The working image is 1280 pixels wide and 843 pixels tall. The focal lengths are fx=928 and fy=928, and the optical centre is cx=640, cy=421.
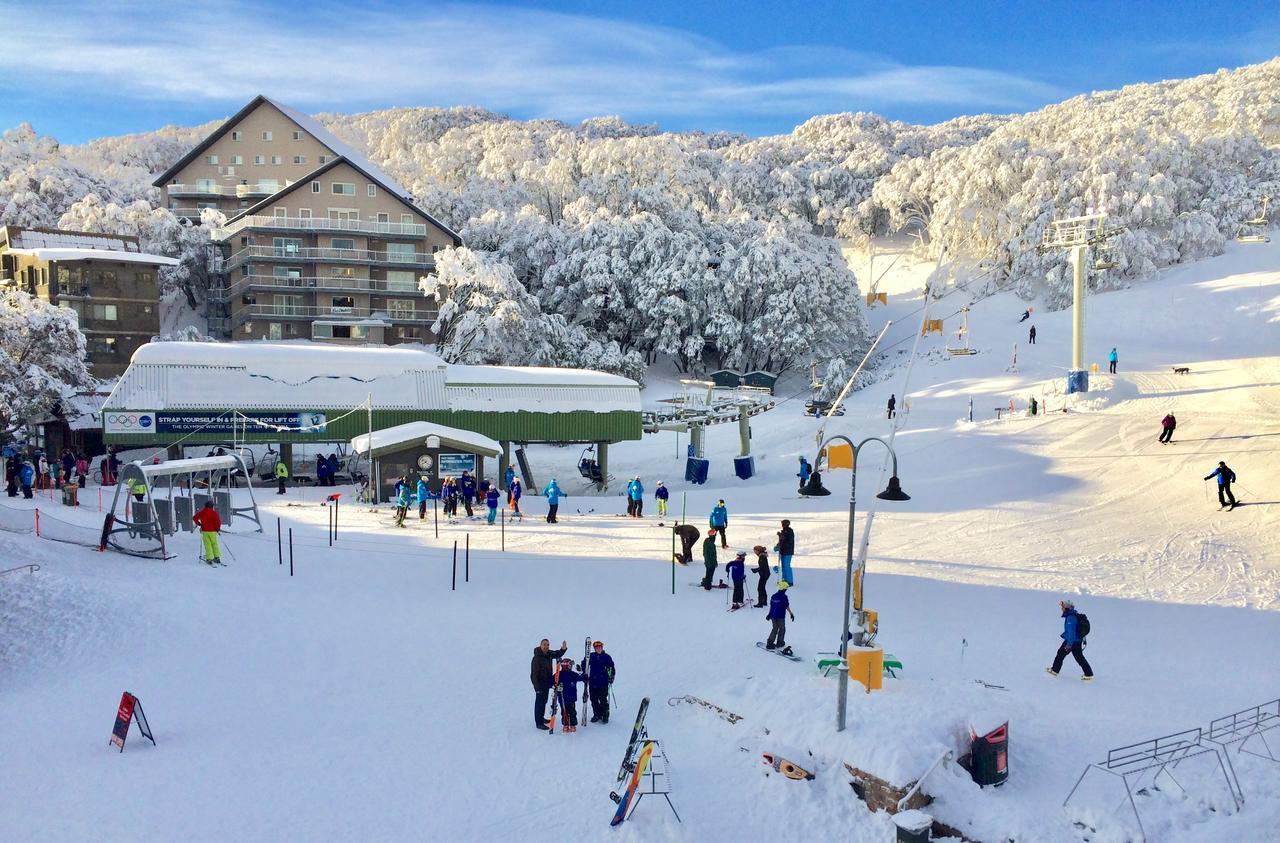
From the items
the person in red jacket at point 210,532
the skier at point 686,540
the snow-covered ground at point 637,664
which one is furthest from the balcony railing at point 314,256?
the skier at point 686,540

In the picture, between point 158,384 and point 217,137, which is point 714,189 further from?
point 158,384

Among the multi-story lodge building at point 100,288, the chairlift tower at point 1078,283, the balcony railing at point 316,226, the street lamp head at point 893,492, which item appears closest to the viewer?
the street lamp head at point 893,492

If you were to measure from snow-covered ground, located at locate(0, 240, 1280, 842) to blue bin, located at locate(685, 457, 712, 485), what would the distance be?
4.47 m

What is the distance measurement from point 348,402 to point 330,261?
84.1 feet

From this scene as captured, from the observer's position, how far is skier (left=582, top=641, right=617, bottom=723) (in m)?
13.1

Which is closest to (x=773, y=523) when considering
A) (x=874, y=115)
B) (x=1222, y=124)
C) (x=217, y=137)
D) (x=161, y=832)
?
(x=161, y=832)

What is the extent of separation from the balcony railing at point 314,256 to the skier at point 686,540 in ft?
138

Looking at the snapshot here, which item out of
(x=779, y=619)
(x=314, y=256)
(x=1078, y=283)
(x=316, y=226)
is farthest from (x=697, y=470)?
(x=316, y=226)

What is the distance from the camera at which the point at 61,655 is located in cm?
1497

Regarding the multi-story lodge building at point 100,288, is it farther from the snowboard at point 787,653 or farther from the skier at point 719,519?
the snowboard at point 787,653

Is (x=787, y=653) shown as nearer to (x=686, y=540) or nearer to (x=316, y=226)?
(x=686, y=540)

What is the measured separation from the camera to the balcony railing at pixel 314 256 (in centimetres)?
5694

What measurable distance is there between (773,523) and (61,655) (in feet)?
56.6

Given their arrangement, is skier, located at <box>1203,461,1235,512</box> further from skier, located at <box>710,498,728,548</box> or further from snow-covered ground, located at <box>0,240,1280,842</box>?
skier, located at <box>710,498,728,548</box>
